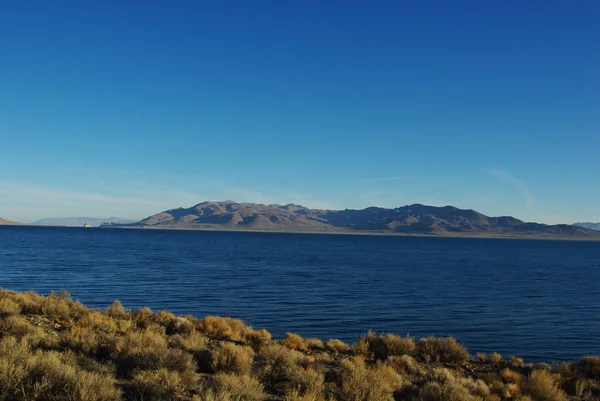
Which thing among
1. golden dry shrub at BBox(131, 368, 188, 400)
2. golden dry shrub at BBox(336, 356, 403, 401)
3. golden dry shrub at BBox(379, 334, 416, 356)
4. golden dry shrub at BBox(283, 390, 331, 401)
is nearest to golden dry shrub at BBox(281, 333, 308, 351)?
golden dry shrub at BBox(379, 334, 416, 356)

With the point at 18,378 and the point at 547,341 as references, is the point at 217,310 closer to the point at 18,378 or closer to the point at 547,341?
the point at 547,341

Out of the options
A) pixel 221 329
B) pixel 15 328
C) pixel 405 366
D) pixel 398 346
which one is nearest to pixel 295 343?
pixel 221 329

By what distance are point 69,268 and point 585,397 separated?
56626 millimetres

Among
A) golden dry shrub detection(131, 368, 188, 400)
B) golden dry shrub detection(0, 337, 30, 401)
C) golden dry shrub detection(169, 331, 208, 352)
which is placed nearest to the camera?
golden dry shrub detection(0, 337, 30, 401)

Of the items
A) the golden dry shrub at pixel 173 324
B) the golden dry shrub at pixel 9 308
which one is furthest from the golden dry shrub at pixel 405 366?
the golden dry shrub at pixel 9 308

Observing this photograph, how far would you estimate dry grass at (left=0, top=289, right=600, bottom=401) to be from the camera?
323 inches

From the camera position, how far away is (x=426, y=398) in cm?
949

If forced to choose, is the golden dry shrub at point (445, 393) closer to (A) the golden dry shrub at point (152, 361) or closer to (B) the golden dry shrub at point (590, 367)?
(A) the golden dry shrub at point (152, 361)

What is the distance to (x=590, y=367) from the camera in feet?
46.4

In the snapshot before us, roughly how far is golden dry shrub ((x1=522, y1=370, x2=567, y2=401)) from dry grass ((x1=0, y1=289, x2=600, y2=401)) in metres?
0.03

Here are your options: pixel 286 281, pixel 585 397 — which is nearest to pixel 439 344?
pixel 585 397

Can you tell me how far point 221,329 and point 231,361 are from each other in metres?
5.10

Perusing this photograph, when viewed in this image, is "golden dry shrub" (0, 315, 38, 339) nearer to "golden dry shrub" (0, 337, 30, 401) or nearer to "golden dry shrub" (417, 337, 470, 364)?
"golden dry shrub" (0, 337, 30, 401)

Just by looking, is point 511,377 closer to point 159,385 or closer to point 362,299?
point 159,385
